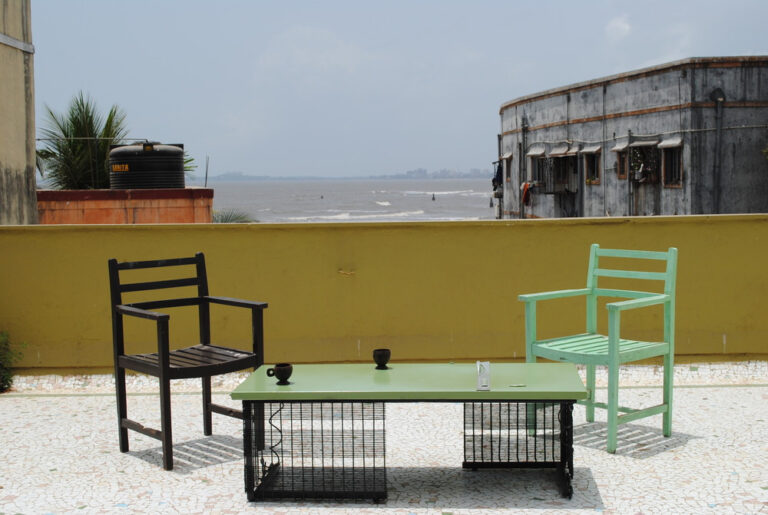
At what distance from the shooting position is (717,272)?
6594 millimetres

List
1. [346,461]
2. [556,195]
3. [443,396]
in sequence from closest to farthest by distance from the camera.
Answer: [443,396]
[346,461]
[556,195]

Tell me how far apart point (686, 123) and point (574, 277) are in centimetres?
1478

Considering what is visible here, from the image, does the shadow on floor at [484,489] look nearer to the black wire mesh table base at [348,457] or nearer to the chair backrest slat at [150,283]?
the black wire mesh table base at [348,457]

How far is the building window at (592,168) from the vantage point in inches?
960

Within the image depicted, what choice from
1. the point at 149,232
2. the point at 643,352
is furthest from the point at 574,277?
the point at 149,232

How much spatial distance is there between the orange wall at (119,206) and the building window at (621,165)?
1247 cm

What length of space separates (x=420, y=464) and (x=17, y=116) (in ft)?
21.4

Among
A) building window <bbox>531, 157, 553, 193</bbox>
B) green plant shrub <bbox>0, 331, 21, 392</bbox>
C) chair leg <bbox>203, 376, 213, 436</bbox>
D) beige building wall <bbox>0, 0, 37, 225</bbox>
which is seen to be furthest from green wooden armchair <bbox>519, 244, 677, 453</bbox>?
building window <bbox>531, 157, 553, 193</bbox>

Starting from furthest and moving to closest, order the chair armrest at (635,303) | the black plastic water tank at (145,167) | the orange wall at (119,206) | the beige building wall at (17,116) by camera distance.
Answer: the black plastic water tank at (145,167), the orange wall at (119,206), the beige building wall at (17,116), the chair armrest at (635,303)

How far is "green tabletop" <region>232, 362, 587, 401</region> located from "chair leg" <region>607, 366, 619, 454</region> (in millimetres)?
247

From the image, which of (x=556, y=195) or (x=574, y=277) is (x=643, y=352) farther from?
(x=556, y=195)

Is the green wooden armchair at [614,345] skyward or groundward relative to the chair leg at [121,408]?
skyward

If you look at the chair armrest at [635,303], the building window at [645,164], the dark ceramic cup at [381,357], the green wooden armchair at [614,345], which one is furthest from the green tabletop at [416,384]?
the building window at [645,164]

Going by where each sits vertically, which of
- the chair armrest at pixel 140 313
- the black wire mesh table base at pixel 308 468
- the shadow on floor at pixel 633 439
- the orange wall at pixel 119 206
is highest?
the orange wall at pixel 119 206
